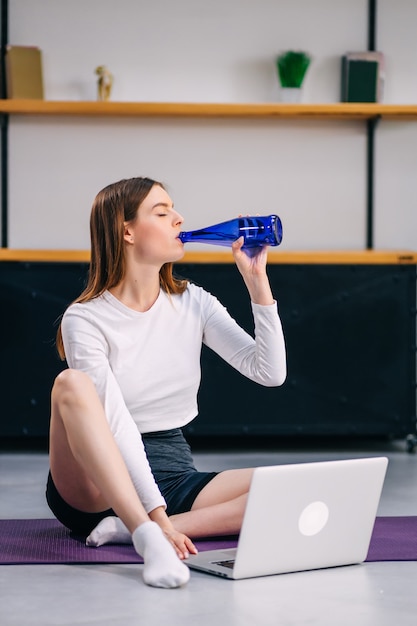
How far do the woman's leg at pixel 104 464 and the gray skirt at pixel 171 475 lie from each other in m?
0.21

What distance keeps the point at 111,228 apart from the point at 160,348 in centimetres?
30

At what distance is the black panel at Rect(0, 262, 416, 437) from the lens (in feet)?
13.3

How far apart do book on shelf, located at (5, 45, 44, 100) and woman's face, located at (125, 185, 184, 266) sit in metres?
2.03

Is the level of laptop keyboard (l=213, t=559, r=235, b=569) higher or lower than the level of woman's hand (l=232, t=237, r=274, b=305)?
lower

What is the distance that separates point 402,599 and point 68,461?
2.53 ft

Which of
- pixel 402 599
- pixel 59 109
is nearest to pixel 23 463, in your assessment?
pixel 59 109

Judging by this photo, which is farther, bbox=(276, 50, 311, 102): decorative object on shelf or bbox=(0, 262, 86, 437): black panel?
bbox=(276, 50, 311, 102): decorative object on shelf

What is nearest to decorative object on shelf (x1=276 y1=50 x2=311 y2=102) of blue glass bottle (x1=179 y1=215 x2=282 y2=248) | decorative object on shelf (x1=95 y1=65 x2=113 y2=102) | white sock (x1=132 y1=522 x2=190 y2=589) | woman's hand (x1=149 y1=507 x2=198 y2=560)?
decorative object on shelf (x1=95 y1=65 x2=113 y2=102)

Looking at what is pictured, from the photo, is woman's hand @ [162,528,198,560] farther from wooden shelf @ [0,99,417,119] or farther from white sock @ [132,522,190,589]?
wooden shelf @ [0,99,417,119]

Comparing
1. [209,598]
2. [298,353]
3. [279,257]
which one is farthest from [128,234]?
[298,353]

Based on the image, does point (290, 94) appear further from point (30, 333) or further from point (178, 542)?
point (178, 542)

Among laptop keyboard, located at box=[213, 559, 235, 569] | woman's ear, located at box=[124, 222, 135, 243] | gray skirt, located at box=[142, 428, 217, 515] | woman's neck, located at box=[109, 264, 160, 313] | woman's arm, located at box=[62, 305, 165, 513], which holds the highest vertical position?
woman's ear, located at box=[124, 222, 135, 243]

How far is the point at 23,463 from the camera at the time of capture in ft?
12.7

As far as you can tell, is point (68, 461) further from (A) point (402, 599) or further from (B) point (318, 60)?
(B) point (318, 60)
